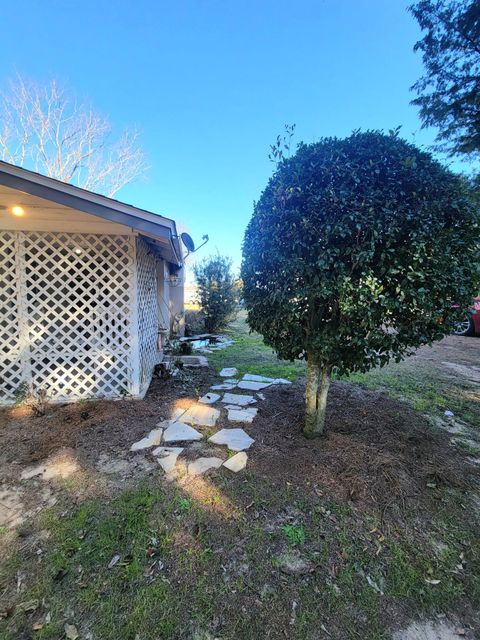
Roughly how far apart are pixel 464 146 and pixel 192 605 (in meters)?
10.2

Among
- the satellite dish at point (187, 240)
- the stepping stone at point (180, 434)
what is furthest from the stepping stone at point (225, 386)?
the satellite dish at point (187, 240)

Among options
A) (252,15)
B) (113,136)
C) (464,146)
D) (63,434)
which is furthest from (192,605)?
(113,136)

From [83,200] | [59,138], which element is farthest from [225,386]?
[59,138]

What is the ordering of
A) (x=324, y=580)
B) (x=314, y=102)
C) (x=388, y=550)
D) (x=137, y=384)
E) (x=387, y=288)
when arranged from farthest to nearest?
(x=314, y=102), (x=137, y=384), (x=387, y=288), (x=388, y=550), (x=324, y=580)

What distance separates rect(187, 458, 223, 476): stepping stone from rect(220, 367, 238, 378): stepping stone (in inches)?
101

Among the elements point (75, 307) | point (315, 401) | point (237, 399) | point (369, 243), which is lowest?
point (237, 399)

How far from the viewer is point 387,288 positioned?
7.96 feet

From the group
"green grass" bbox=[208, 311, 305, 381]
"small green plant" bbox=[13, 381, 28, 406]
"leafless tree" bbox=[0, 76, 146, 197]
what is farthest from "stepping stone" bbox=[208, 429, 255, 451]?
"leafless tree" bbox=[0, 76, 146, 197]

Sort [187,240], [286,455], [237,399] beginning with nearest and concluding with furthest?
1. [286,455]
2. [237,399]
3. [187,240]

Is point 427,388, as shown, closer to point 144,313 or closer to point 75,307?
point 144,313

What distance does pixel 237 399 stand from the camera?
13.6 feet

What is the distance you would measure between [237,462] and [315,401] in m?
1.02

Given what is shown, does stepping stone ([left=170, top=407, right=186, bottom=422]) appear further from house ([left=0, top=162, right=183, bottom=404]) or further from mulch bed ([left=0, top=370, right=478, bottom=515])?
house ([left=0, top=162, right=183, bottom=404])

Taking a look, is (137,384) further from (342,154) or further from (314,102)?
(314,102)
